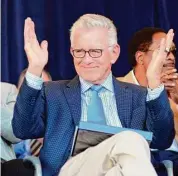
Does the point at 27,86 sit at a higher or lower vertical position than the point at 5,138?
higher

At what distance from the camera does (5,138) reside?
82.4 inches

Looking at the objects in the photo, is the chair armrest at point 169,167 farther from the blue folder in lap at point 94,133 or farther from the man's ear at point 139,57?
the man's ear at point 139,57

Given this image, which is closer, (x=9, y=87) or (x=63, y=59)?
Answer: (x=9, y=87)

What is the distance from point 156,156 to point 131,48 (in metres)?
0.68

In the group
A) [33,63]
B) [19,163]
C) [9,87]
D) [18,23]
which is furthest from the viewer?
[18,23]

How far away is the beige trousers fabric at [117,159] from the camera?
4.38ft

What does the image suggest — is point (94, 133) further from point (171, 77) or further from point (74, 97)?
point (171, 77)

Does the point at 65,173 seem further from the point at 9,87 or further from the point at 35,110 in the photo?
the point at 9,87

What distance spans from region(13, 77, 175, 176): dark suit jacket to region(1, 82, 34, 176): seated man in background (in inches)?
4.7

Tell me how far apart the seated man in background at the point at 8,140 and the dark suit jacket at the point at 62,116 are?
12cm

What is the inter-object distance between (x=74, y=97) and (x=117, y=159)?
0.48 meters

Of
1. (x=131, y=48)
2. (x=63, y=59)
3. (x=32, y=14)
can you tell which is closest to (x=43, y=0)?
(x=32, y=14)

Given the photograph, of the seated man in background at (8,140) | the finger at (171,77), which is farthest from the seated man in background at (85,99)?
the finger at (171,77)

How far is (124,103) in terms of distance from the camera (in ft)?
6.02
